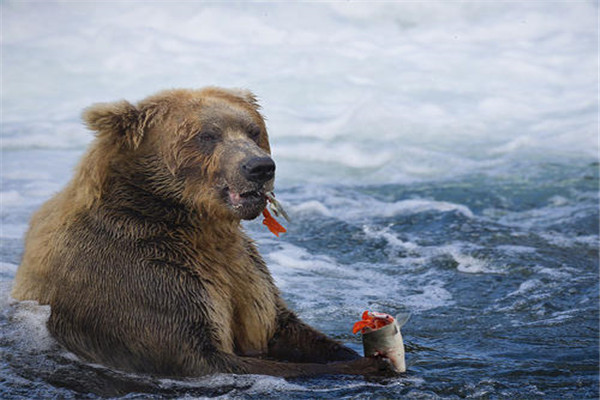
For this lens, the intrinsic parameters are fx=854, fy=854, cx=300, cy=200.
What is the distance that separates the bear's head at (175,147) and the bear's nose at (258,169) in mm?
88

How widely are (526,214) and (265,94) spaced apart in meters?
8.25

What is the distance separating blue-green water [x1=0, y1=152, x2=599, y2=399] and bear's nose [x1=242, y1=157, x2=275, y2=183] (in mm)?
985

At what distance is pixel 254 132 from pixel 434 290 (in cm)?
326

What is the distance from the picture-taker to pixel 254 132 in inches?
180

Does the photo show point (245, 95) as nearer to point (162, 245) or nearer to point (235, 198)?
point (235, 198)

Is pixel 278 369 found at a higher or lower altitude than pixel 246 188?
lower

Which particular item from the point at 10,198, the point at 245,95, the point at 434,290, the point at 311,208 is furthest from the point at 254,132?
the point at 10,198

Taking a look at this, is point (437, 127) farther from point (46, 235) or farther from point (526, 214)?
point (46, 235)

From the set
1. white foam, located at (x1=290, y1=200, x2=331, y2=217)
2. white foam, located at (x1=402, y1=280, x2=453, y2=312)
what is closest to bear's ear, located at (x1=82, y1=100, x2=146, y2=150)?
white foam, located at (x1=402, y1=280, x2=453, y2=312)

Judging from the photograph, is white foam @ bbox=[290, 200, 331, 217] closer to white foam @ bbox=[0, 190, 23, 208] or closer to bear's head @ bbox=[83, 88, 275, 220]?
white foam @ bbox=[0, 190, 23, 208]

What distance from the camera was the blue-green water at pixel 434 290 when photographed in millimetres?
4438

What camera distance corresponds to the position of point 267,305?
4750mm

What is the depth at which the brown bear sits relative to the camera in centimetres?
429

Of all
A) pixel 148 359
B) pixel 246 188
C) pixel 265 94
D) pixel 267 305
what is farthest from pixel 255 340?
pixel 265 94
